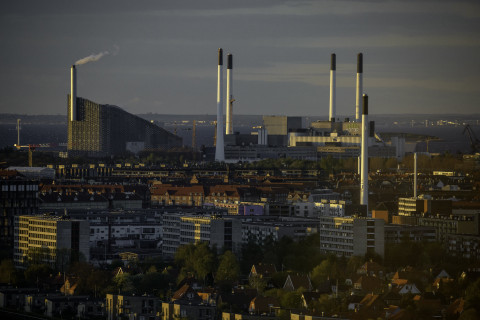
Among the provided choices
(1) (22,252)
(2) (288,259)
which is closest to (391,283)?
(2) (288,259)

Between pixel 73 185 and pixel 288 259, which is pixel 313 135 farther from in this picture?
pixel 288 259

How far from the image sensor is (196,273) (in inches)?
1518

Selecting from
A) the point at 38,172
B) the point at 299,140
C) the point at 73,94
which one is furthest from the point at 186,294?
the point at 299,140

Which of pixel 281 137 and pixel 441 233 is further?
pixel 281 137

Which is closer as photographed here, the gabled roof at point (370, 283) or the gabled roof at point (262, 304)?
the gabled roof at point (262, 304)

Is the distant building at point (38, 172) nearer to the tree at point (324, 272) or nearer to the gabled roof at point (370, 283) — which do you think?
the tree at point (324, 272)

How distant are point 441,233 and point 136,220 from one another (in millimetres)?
9871

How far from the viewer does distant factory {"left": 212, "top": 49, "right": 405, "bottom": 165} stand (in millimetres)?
93438

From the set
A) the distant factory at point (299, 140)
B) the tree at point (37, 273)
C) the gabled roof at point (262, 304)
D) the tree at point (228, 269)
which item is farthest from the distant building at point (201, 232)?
the distant factory at point (299, 140)

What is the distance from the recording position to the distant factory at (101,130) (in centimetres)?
10238

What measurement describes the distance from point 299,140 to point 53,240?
194ft

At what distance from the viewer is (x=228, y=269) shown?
38312 millimetres

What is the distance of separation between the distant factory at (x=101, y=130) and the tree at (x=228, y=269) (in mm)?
→ 59624

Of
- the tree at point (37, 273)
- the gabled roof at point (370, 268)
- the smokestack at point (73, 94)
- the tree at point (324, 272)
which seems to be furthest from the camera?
the smokestack at point (73, 94)
